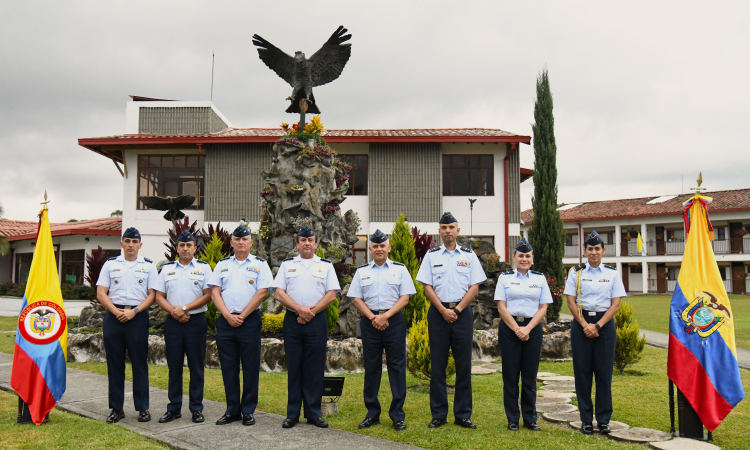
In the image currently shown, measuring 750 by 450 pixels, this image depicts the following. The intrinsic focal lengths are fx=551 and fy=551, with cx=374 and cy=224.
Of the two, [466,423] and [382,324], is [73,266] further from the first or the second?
[466,423]

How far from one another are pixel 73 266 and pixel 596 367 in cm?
2064

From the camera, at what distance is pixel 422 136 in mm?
17422

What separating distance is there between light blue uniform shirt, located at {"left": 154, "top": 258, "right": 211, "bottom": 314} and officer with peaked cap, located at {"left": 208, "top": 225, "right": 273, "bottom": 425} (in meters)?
0.18

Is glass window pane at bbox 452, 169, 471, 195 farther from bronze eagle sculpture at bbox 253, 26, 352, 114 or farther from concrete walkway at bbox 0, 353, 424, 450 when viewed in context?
concrete walkway at bbox 0, 353, 424, 450

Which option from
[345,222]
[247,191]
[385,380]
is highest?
[247,191]

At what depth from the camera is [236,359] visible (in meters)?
5.40

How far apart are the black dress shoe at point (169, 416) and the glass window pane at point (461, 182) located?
13.7 metres

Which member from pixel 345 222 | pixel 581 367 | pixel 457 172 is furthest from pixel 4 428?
Result: pixel 457 172

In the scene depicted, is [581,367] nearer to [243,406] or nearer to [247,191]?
[243,406]

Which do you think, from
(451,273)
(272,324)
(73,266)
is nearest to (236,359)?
(451,273)

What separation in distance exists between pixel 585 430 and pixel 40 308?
5485mm

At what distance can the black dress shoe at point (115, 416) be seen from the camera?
533cm

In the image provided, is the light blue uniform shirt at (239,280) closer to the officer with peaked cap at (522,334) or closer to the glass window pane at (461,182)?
the officer with peaked cap at (522,334)

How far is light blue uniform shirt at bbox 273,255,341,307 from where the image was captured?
5.33m
